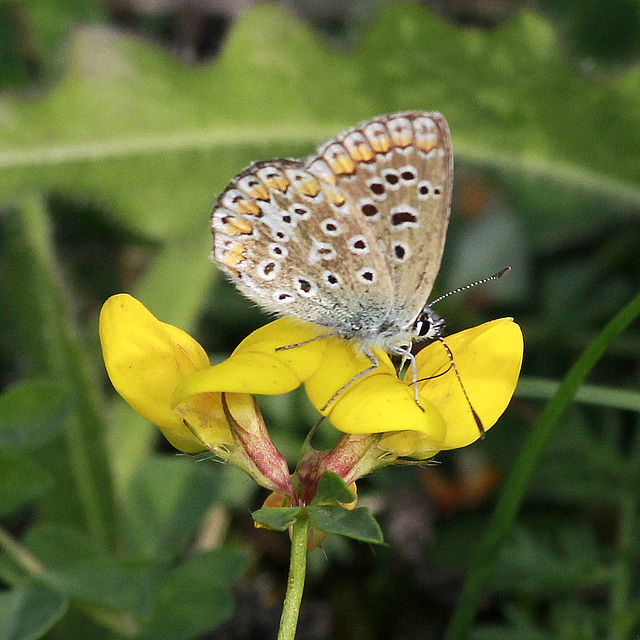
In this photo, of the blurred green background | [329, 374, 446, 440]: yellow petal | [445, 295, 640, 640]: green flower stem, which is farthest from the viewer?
the blurred green background

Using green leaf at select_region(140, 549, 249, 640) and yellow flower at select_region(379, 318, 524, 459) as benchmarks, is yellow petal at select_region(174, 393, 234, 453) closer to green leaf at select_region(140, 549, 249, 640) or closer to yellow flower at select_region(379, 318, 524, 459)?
yellow flower at select_region(379, 318, 524, 459)

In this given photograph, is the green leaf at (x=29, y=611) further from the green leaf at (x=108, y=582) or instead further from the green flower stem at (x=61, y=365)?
the green flower stem at (x=61, y=365)

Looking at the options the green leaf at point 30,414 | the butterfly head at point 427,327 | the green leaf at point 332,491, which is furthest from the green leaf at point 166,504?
the green leaf at point 332,491

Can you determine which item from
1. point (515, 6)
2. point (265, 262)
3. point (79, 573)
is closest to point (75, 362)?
point (79, 573)

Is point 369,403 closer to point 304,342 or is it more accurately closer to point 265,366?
point 265,366

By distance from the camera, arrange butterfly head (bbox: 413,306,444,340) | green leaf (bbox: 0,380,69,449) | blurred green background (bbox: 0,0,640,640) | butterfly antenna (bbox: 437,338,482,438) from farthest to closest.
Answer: blurred green background (bbox: 0,0,640,640), green leaf (bbox: 0,380,69,449), butterfly head (bbox: 413,306,444,340), butterfly antenna (bbox: 437,338,482,438)

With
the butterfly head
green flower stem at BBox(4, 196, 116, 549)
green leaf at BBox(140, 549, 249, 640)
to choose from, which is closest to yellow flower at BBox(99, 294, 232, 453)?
the butterfly head
